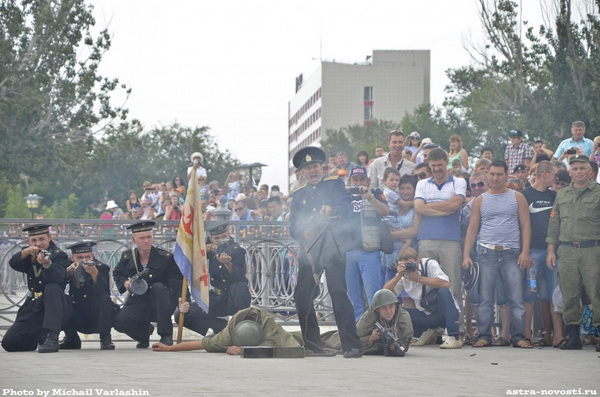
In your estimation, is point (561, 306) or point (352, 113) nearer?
point (561, 306)

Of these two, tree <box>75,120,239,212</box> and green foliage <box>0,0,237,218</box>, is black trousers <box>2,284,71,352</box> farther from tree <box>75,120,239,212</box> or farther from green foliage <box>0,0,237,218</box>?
tree <box>75,120,239,212</box>

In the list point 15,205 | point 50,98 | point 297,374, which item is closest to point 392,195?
point 297,374

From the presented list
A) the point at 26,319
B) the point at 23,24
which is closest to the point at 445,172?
the point at 26,319

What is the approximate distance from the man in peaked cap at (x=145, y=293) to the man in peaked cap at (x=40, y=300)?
0.72 m

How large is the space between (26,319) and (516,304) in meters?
5.71

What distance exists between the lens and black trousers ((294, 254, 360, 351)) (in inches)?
462

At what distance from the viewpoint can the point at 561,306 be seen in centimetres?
1333

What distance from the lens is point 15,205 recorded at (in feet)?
220

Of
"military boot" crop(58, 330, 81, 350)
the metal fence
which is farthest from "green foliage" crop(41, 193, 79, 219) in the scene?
"military boot" crop(58, 330, 81, 350)

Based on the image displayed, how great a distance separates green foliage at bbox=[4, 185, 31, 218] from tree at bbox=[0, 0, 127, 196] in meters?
16.6

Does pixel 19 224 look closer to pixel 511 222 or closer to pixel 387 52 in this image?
pixel 511 222

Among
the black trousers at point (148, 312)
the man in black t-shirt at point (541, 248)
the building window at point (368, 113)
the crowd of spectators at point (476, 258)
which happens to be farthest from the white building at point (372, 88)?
the black trousers at point (148, 312)

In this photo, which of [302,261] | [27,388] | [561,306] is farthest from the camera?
[561,306]

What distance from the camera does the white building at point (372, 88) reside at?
132m
